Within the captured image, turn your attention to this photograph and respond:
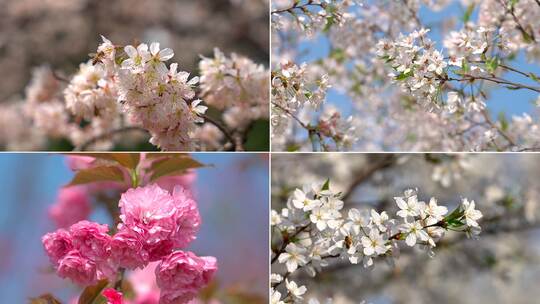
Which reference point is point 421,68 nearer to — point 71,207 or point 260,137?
point 71,207

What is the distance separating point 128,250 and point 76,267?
12 centimetres

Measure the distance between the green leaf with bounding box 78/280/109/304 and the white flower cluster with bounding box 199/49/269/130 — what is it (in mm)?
832

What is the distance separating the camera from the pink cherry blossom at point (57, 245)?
4.87 feet

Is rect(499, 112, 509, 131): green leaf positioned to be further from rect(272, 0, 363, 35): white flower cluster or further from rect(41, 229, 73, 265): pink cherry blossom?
rect(41, 229, 73, 265): pink cherry blossom

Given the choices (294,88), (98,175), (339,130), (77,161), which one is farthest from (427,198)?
(98,175)

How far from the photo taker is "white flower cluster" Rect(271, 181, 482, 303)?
1.57 meters

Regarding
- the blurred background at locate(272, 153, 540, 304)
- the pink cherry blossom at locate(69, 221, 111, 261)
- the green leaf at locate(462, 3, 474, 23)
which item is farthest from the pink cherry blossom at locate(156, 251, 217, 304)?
the green leaf at locate(462, 3, 474, 23)

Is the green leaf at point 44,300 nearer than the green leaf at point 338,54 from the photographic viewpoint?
Yes

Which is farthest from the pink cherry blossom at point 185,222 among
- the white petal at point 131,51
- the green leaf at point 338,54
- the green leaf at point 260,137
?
the green leaf at point 260,137

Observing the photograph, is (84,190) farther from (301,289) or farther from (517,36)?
(517,36)

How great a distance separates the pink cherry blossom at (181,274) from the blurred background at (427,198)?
1368mm

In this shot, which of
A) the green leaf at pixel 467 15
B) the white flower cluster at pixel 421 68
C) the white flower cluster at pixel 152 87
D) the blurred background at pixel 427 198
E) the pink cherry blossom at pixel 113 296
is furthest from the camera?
the blurred background at pixel 427 198

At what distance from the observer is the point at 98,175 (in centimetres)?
168

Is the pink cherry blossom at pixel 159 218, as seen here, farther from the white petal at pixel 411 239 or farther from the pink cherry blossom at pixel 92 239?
the white petal at pixel 411 239
